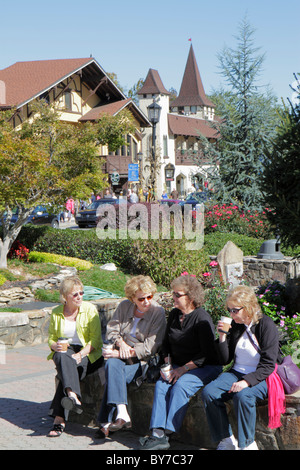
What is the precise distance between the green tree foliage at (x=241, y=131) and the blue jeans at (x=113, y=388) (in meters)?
14.6

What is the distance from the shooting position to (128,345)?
19.0 ft

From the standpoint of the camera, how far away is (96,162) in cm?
1694

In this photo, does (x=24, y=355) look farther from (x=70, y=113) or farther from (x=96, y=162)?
(x=70, y=113)

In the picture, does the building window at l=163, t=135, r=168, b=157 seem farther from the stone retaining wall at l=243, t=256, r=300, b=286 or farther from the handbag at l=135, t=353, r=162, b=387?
the handbag at l=135, t=353, r=162, b=387

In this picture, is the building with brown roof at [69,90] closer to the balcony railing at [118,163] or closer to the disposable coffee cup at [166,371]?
the balcony railing at [118,163]

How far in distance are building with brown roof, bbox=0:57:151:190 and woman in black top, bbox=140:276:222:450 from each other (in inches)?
1292

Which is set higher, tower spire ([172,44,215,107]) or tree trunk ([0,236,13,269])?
tower spire ([172,44,215,107])

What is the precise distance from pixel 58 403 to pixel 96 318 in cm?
90

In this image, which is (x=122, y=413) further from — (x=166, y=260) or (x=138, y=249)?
(x=138, y=249)

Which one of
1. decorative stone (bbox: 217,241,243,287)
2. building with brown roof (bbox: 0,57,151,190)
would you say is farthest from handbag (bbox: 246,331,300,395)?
building with brown roof (bbox: 0,57,151,190)

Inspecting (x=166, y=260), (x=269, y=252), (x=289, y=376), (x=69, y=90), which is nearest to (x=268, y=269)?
(x=269, y=252)

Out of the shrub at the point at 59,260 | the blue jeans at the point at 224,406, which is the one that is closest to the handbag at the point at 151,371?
the blue jeans at the point at 224,406

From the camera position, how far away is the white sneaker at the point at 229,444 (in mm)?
4922

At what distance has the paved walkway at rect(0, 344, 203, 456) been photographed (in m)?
5.41
